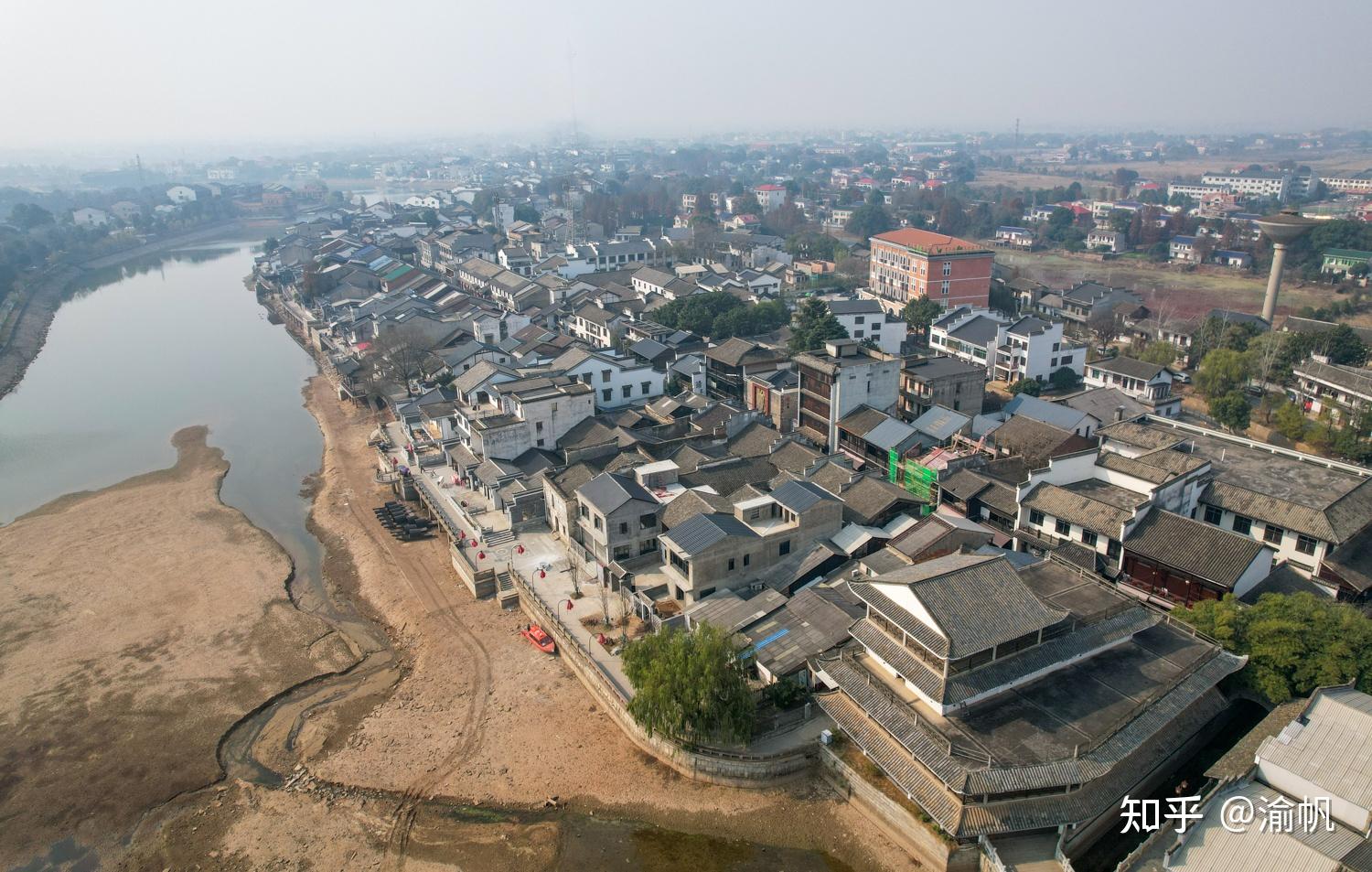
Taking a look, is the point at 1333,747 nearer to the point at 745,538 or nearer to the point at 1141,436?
the point at 745,538

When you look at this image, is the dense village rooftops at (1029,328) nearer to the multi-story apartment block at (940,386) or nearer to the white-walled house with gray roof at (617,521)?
the multi-story apartment block at (940,386)

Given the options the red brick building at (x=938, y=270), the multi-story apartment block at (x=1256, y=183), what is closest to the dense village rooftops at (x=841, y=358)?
the red brick building at (x=938, y=270)

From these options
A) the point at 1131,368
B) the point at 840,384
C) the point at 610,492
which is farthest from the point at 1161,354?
the point at 610,492

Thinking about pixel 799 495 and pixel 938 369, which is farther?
pixel 938 369

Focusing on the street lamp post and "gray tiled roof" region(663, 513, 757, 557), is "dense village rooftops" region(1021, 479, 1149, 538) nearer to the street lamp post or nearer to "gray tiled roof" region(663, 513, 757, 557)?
"gray tiled roof" region(663, 513, 757, 557)

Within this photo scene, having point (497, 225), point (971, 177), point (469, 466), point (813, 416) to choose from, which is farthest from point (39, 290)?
point (971, 177)

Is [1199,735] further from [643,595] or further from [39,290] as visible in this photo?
[39,290]

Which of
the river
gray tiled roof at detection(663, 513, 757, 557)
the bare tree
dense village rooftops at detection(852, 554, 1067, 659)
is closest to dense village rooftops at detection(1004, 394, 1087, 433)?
gray tiled roof at detection(663, 513, 757, 557)
